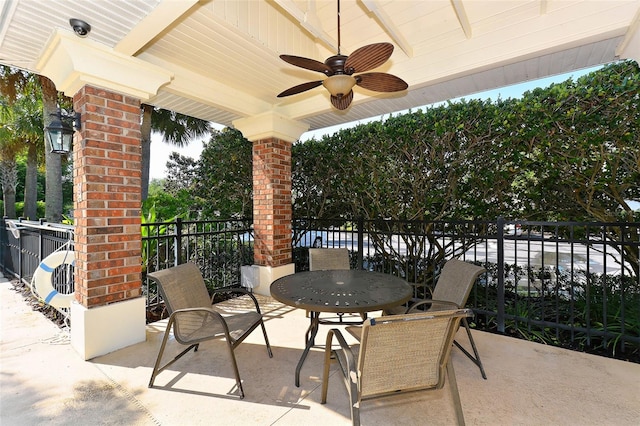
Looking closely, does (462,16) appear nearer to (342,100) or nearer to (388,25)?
(388,25)

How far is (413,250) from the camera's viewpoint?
15.5ft

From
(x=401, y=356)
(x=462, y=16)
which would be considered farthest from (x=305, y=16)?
(x=401, y=356)

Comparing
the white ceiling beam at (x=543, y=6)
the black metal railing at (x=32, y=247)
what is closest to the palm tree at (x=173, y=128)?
the black metal railing at (x=32, y=247)

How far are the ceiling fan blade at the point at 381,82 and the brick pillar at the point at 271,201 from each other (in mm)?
2336

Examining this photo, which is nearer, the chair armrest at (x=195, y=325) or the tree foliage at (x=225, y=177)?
the chair armrest at (x=195, y=325)

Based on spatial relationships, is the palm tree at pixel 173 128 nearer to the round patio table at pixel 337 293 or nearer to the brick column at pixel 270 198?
the brick column at pixel 270 198

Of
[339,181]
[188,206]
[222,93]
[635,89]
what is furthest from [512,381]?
[188,206]

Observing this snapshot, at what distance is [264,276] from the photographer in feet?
14.8

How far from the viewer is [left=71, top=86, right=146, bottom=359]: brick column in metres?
2.59

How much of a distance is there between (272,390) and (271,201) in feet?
9.12

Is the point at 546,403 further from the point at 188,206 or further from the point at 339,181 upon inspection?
the point at 188,206

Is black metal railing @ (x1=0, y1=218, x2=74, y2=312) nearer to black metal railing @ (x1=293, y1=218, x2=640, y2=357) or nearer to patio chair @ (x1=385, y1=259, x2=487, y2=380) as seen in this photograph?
black metal railing @ (x1=293, y1=218, x2=640, y2=357)

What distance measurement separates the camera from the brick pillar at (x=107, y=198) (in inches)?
102

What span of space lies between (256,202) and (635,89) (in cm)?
453
